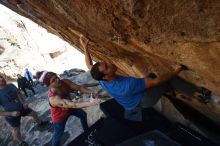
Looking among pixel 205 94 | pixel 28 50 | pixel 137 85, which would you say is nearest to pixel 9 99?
pixel 137 85

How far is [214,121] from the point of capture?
17.4 ft

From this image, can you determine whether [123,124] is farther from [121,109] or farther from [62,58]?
[62,58]

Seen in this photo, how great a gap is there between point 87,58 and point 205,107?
192 centimetres

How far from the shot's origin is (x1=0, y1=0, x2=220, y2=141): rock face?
9.77 ft

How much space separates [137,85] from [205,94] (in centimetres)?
107

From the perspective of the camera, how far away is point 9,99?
6770 mm

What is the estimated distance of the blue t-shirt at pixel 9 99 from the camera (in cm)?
670

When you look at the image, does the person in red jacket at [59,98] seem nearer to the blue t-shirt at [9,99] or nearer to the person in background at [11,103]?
the person in background at [11,103]

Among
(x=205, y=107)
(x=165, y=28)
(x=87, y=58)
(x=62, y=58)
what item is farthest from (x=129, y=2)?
(x=62, y=58)

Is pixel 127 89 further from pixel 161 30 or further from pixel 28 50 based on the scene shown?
pixel 28 50

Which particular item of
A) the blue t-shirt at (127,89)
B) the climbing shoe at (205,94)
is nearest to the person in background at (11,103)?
the blue t-shirt at (127,89)

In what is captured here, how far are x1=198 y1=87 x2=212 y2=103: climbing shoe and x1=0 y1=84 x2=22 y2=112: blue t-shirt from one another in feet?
12.2

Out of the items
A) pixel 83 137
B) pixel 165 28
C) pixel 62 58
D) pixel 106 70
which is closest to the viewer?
pixel 165 28

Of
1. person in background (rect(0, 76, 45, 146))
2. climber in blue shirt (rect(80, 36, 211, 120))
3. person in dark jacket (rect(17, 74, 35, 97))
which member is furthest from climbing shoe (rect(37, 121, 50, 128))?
person in dark jacket (rect(17, 74, 35, 97))
